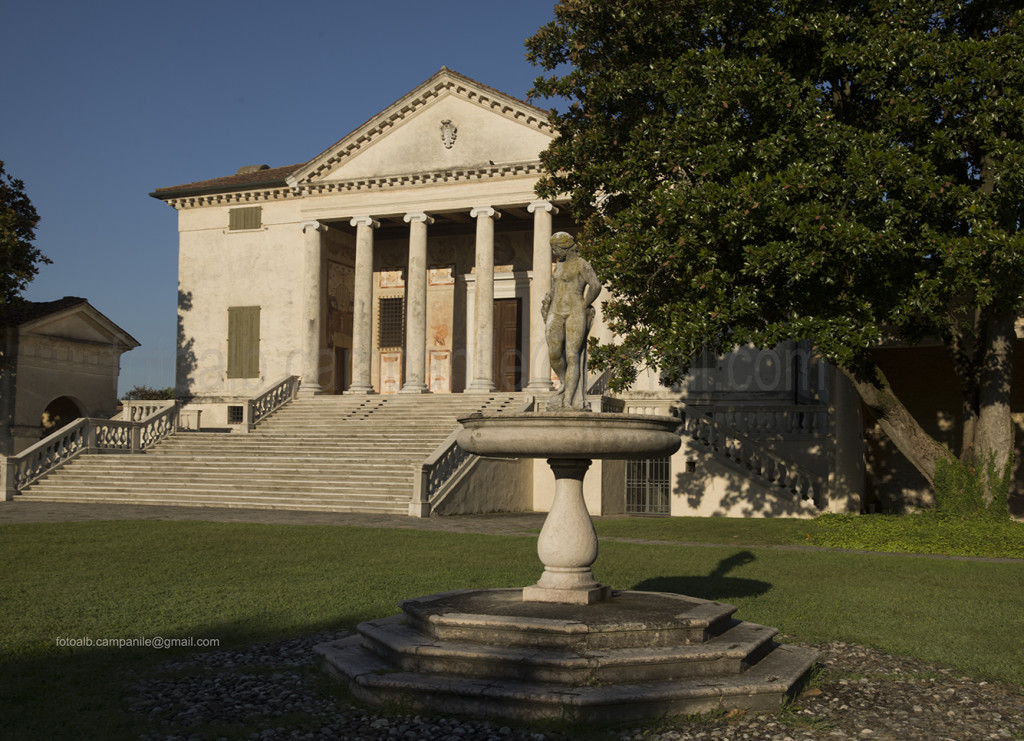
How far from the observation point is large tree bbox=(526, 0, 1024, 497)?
44.9 feet

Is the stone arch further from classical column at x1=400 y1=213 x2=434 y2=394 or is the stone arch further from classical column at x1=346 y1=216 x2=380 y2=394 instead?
classical column at x1=400 y1=213 x2=434 y2=394

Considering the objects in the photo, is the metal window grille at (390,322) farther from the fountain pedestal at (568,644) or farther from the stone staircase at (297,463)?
the fountain pedestal at (568,644)

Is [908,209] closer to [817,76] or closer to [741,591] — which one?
[817,76]

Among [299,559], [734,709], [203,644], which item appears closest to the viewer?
[734,709]

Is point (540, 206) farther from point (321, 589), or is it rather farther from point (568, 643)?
point (568, 643)

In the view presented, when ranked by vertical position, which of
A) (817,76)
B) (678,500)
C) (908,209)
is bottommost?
(678,500)

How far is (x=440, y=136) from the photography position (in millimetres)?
30438

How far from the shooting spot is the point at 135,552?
12656 mm

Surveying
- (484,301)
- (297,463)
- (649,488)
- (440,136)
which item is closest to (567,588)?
(649,488)

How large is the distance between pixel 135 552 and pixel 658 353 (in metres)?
8.97

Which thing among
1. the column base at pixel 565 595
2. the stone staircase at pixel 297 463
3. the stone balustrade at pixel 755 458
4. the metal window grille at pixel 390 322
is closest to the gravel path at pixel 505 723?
the column base at pixel 565 595

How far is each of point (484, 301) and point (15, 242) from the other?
1455 centimetres

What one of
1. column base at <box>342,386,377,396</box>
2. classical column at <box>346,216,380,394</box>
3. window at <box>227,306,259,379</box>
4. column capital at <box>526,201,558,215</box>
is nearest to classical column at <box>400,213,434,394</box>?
column base at <box>342,386,377,396</box>

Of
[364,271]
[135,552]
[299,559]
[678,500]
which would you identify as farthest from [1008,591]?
[364,271]
